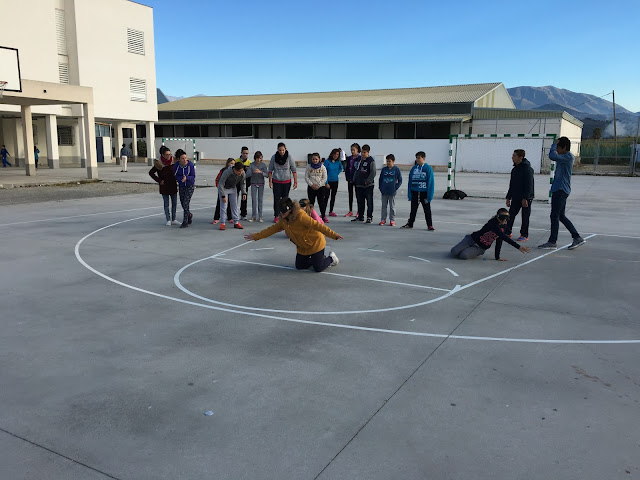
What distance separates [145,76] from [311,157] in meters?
33.4

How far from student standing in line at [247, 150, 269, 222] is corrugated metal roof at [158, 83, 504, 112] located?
1262 inches

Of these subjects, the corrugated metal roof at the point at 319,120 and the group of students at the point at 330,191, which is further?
the corrugated metal roof at the point at 319,120

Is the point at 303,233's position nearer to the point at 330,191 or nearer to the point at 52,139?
the point at 330,191

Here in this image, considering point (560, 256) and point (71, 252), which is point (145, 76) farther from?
point (560, 256)

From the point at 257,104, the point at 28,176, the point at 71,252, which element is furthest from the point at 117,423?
the point at 257,104

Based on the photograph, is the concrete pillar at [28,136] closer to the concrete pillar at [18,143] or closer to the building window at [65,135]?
the concrete pillar at [18,143]

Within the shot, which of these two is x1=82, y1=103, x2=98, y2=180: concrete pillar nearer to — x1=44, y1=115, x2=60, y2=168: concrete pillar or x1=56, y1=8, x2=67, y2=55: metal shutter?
x1=44, y1=115, x2=60, y2=168: concrete pillar

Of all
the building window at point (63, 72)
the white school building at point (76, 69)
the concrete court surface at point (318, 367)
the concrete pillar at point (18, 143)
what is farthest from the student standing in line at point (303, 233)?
the concrete pillar at point (18, 143)

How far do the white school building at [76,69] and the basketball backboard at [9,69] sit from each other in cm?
321

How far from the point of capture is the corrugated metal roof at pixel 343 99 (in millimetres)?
43906

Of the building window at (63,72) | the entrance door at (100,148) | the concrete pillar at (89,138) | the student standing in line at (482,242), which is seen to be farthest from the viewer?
the entrance door at (100,148)

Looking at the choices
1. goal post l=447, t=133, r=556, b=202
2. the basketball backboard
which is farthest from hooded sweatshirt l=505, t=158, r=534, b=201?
goal post l=447, t=133, r=556, b=202

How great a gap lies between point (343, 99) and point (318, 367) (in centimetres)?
4704

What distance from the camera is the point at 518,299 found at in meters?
6.61
